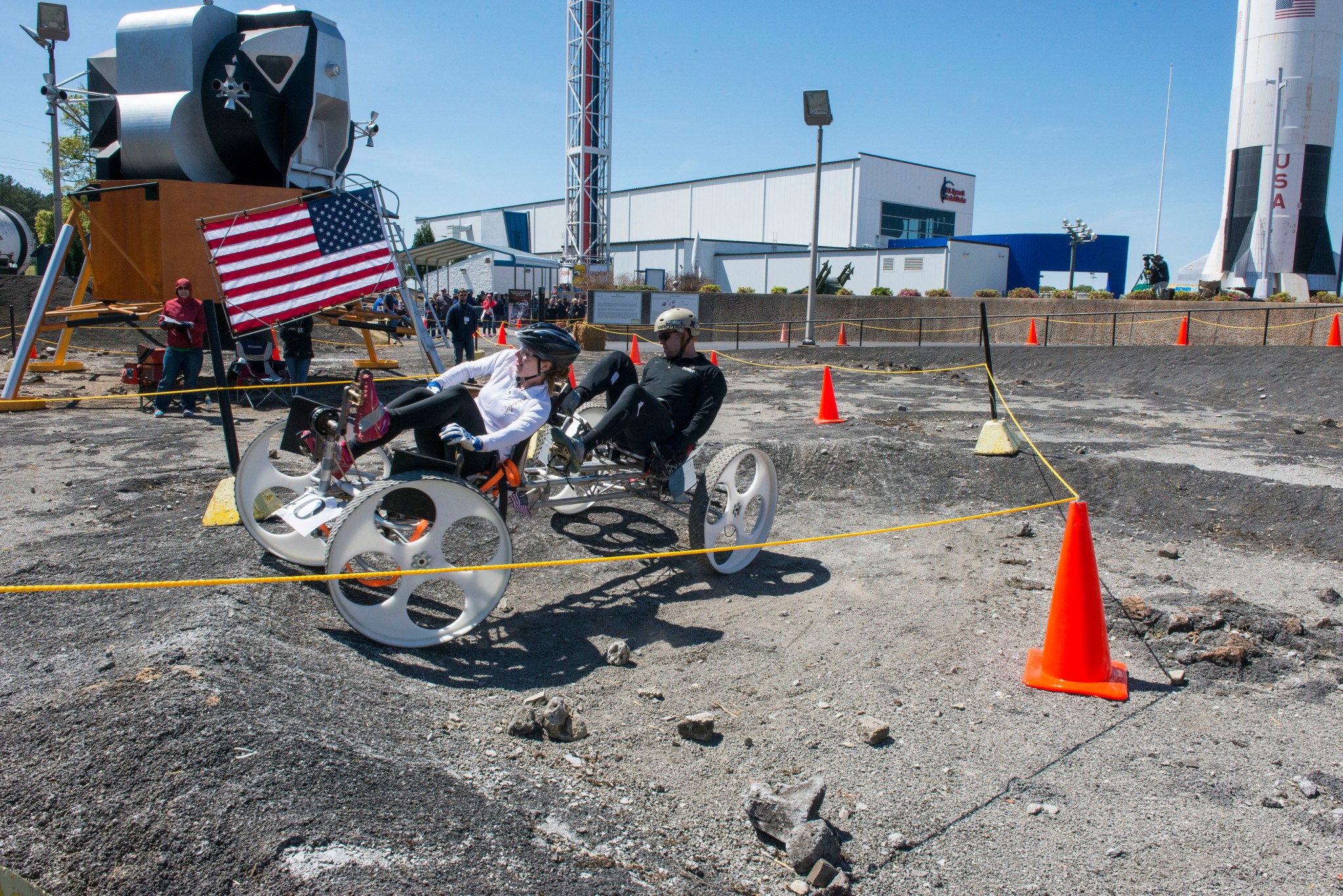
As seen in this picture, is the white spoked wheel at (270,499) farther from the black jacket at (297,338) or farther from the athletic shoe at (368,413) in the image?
the black jacket at (297,338)

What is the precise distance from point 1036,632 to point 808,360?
1957 cm

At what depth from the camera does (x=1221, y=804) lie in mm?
3176

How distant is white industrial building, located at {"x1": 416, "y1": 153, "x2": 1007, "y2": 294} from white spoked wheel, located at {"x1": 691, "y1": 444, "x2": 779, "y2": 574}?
35212mm

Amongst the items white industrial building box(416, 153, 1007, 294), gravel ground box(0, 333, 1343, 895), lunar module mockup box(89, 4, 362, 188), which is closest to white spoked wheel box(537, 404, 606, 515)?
gravel ground box(0, 333, 1343, 895)

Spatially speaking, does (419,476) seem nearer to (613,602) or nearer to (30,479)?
(613,602)

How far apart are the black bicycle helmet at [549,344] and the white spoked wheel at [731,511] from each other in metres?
1.33

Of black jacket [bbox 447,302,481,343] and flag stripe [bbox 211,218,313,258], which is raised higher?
flag stripe [bbox 211,218,313,258]

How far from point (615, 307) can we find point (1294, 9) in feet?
108

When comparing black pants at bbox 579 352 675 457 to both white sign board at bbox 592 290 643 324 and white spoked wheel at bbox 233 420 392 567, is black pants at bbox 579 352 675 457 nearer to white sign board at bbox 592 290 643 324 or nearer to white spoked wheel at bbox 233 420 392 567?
white spoked wheel at bbox 233 420 392 567

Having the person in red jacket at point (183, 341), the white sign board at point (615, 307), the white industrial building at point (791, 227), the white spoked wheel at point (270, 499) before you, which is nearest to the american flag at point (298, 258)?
the person in red jacket at point (183, 341)

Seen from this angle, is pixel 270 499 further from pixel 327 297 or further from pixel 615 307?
pixel 615 307

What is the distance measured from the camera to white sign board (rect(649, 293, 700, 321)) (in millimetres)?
30969

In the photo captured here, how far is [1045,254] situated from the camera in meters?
49.4

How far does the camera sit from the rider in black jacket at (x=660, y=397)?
18.5 ft
